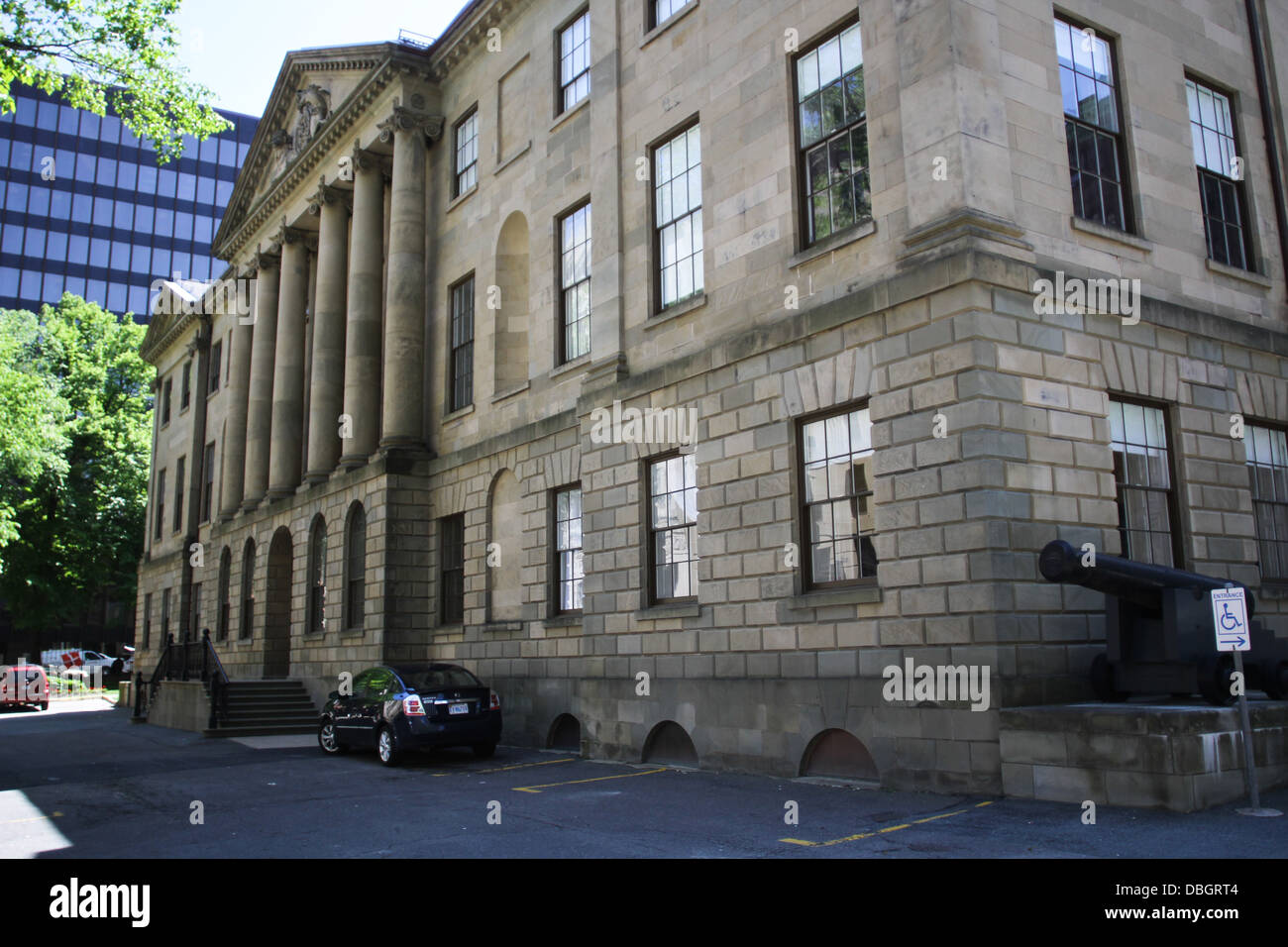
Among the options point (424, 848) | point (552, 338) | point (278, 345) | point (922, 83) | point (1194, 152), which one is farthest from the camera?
point (278, 345)

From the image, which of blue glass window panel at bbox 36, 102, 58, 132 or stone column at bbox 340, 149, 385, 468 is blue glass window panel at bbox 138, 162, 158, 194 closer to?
blue glass window panel at bbox 36, 102, 58, 132

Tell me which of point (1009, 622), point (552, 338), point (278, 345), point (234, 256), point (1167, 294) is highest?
point (234, 256)

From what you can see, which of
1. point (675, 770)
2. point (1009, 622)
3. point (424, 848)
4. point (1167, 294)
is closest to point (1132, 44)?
point (1167, 294)

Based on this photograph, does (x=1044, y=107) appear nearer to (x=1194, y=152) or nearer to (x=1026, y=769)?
(x=1194, y=152)

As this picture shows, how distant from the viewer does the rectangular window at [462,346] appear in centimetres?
2411

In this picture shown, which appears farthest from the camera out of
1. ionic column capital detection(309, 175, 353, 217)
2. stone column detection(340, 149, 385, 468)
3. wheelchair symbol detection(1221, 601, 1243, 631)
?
ionic column capital detection(309, 175, 353, 217)

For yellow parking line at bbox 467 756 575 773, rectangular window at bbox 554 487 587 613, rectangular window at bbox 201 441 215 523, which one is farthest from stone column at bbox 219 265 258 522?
yellow parking line at bbox 467 756 575 773

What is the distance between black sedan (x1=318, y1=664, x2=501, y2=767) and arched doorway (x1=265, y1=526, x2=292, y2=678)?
13.6 m

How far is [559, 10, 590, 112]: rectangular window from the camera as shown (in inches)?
813

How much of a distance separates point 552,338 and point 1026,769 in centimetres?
1275

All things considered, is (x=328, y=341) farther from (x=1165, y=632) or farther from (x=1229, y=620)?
(x=1229, y=620)

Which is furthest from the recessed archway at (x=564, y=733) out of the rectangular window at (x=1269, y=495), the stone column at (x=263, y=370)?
the stone column at (x=263, y=370)

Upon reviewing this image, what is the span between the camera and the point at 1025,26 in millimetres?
13242

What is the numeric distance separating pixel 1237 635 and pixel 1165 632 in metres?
1.32
